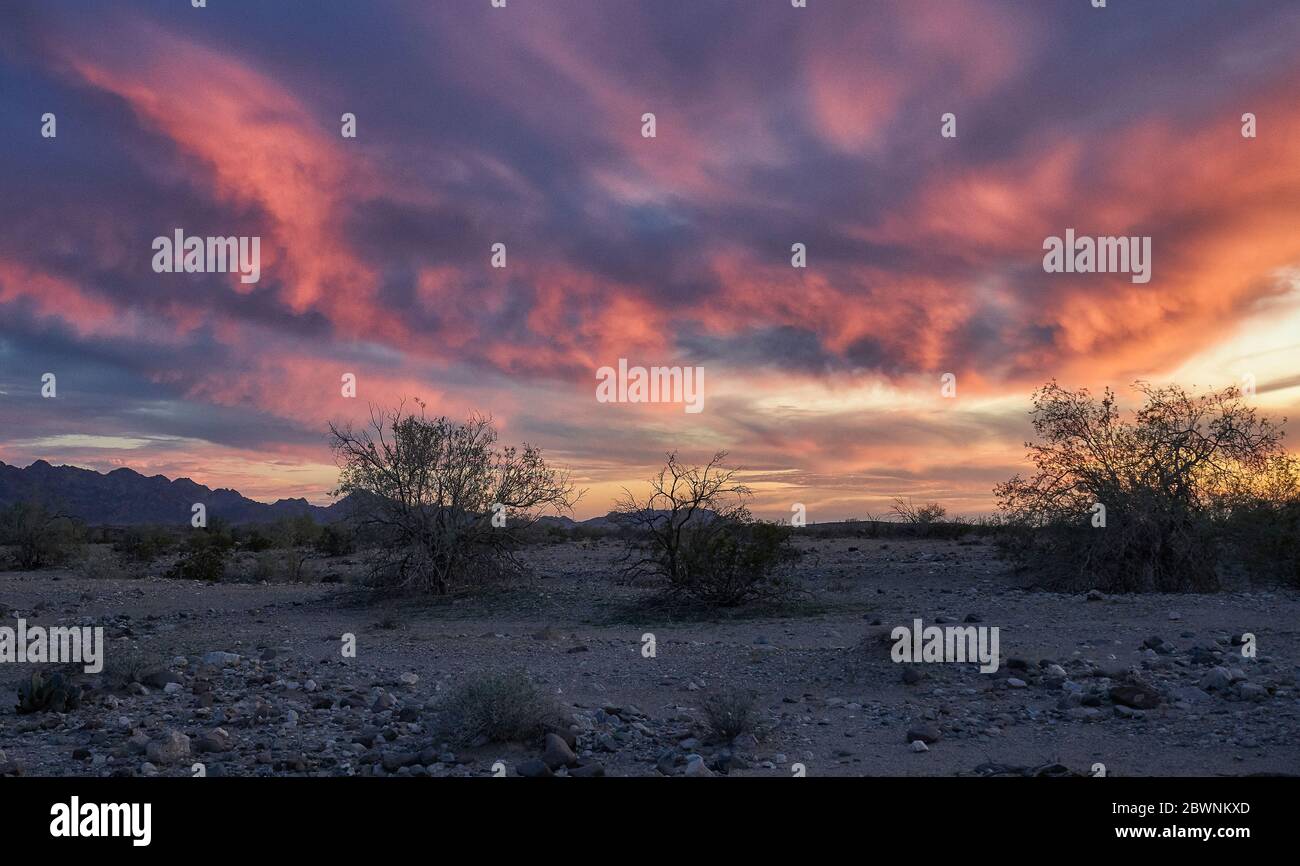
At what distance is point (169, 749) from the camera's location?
25.7 feet

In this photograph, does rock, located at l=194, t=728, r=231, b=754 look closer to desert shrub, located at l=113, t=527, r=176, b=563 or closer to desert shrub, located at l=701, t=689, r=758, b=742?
desert shrub, located at l=701, t=689, r=758, b=742

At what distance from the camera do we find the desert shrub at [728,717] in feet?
27.0

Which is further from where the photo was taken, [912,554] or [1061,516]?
[912,554]

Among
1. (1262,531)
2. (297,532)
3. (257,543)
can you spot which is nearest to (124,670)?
(1262,531)

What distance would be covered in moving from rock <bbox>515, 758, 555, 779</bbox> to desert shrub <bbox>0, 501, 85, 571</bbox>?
32.4m

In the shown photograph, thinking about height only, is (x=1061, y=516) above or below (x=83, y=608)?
above

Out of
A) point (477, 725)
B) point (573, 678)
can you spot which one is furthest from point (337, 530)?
point (477, 725)

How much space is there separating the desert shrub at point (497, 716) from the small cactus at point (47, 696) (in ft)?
15.2

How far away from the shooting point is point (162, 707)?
9.80 metres
